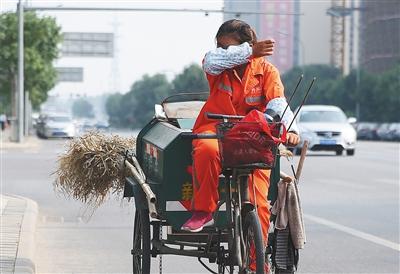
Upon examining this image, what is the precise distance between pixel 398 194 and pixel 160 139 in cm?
1283

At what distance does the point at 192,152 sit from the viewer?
6336mm

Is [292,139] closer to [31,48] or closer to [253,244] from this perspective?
[253,244]

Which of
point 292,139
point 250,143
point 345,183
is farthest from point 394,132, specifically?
point 250,143

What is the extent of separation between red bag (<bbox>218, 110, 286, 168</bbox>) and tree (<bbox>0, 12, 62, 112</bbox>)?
2175 inches

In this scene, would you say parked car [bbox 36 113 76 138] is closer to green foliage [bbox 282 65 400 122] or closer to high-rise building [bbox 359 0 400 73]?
green foliage [bbox 282 65 400 122]

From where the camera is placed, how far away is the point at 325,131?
111 ft

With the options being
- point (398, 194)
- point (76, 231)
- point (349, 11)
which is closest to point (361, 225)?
point (76, 231)

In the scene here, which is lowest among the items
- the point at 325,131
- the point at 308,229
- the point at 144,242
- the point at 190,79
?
the point at 308,229

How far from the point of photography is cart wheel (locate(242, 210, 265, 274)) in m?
6.10

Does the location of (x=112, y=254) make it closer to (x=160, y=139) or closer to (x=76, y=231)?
(x=76, y=231)

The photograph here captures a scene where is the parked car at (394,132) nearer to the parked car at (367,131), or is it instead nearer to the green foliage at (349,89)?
the parked car at (367,131)

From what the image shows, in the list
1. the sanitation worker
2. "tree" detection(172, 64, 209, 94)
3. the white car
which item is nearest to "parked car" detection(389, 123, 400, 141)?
"tree" detection(172, 64, 209, 94)

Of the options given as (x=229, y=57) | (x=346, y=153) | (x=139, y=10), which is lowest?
(x=346, y=153)

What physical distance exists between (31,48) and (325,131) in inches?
1304
